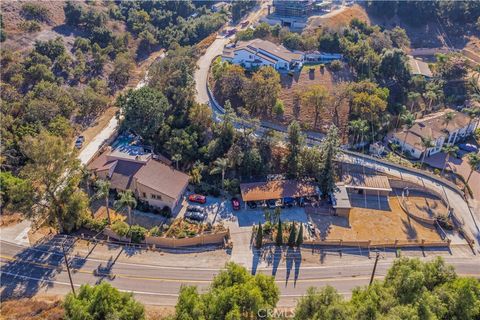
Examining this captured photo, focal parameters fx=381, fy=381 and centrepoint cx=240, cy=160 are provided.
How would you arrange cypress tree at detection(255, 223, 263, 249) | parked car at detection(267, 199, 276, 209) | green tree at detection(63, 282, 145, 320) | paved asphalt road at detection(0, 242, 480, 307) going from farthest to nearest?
parked car at detection(267, 199, 276, 209)
cypress tree at detection(255, 223, 263, 249)
paved asphalt road at detection(0, 242, 480, 307)
green tree at detection(63, 282, 145, 320)

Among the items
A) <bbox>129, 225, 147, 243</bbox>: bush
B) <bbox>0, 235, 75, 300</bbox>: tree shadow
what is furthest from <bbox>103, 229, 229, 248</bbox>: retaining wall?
<bbox>0, 235, 75, 300</bbox>: tree shadow

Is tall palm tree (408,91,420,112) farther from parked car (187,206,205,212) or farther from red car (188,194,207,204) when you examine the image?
parked car (187,206,205,212)

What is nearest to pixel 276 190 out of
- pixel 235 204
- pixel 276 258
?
pixel 235 204

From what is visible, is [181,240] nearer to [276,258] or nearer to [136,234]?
[136,234]

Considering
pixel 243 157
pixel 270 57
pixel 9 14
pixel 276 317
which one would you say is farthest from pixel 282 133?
pixel 9 14

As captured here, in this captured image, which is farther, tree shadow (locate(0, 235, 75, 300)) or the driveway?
the driveway
